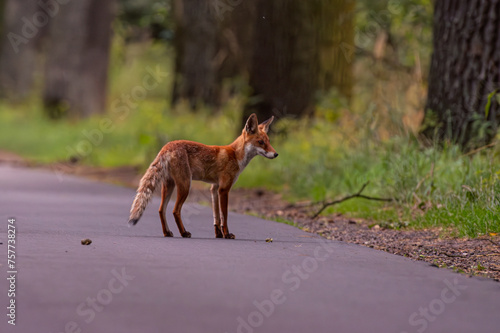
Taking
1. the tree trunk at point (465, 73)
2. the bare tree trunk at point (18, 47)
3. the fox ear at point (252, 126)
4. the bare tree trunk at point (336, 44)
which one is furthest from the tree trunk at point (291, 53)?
the bare tree trunk at point (18, 47)

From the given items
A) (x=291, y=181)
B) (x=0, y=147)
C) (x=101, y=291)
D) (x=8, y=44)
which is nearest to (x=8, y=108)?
(x=8, y=44)

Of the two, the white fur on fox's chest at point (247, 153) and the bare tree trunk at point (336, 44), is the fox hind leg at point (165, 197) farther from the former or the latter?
the bare tree trunk at point (336, 44)

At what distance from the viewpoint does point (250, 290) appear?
6.44 metres

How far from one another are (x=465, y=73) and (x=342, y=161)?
2179 mm

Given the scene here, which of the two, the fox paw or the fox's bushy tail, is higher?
the fox's bushy tail

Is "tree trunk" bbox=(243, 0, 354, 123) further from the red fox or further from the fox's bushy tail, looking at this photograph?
the fox's bushy tail

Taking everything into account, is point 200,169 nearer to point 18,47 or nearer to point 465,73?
point 465,73

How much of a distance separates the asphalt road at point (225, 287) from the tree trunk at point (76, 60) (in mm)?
23699

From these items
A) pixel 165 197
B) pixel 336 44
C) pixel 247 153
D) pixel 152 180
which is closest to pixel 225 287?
pixel 152 180

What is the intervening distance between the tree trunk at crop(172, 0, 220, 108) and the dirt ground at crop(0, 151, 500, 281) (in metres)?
12.7

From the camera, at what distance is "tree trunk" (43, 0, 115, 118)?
107ft

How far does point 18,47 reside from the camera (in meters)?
46.1

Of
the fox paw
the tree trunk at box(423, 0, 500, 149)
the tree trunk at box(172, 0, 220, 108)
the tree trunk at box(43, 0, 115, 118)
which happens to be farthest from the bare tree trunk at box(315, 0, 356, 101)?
the tree trunk at box(43, 0, 115, 118)

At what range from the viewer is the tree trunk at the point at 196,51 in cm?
2792
